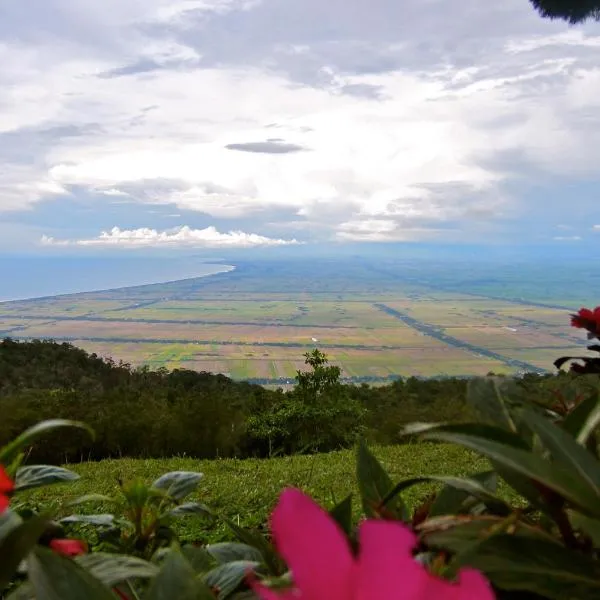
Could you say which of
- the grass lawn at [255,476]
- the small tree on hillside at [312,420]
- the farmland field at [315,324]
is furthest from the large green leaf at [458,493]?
the farmland field at [315,324]

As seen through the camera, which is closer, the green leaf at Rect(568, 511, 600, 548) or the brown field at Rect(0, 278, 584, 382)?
the green leaf at Rect(568, 511, 600, 548)

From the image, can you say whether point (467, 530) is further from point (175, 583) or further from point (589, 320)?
point (589, 320)

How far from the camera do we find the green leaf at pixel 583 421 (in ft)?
1.53

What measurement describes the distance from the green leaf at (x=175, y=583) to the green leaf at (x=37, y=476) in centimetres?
27

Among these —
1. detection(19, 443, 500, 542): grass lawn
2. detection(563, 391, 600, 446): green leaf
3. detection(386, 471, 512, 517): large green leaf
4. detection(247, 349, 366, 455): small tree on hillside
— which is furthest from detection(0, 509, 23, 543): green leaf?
detection(247, 349, 366, 455): small tree on hillside

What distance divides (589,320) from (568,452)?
349mm

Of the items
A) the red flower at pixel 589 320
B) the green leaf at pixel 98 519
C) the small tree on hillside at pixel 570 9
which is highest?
the small tree on hillside at pixel 570 9

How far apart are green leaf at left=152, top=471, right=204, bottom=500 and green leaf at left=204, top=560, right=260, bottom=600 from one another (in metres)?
0.22

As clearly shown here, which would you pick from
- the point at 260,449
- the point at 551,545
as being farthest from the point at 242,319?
the point at 551,545

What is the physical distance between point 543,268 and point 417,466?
204 feet

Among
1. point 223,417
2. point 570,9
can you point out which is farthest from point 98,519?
point 223,417

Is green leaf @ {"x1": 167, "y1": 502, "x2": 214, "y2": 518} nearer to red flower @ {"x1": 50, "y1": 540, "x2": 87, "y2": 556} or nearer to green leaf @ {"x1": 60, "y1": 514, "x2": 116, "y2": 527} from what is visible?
green leaf @ {"x1": 60, "y1": 514, "x2": 116, "y2": 527}

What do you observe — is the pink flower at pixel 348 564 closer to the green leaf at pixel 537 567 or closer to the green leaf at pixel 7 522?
the green leaf at pixel 537 567

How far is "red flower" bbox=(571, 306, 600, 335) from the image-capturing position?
0.68 m
